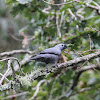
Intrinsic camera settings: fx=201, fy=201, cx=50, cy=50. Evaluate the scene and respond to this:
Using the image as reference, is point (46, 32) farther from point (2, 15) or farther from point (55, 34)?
point (2, 15)

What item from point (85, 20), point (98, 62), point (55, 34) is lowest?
point (98, 62)

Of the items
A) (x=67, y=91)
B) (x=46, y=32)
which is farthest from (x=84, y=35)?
(x=67, y=91)

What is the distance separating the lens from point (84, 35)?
3.96 m

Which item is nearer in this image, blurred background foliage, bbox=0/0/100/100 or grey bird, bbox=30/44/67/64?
grey bird, bbox=30/44/67/64

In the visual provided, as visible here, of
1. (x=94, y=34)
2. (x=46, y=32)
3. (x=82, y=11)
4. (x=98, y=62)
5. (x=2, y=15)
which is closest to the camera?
(x=94, y=34)

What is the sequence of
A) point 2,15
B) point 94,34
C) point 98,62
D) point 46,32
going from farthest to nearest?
point 2,15 < point 46,32 < point 98,62 < point 94,34

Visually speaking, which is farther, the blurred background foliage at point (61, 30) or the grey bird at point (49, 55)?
the blurred background foliage at point (61, 30)

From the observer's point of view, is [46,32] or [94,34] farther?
[46,32]

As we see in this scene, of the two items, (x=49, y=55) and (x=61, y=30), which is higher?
(x=61, y=30)

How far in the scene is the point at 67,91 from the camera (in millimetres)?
4742

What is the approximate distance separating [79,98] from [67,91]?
354 millimetres

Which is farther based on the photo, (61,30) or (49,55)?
(61,30)

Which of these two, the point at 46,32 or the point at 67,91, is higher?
the point at 46,32

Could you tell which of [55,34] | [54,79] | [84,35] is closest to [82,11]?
[55,34]
